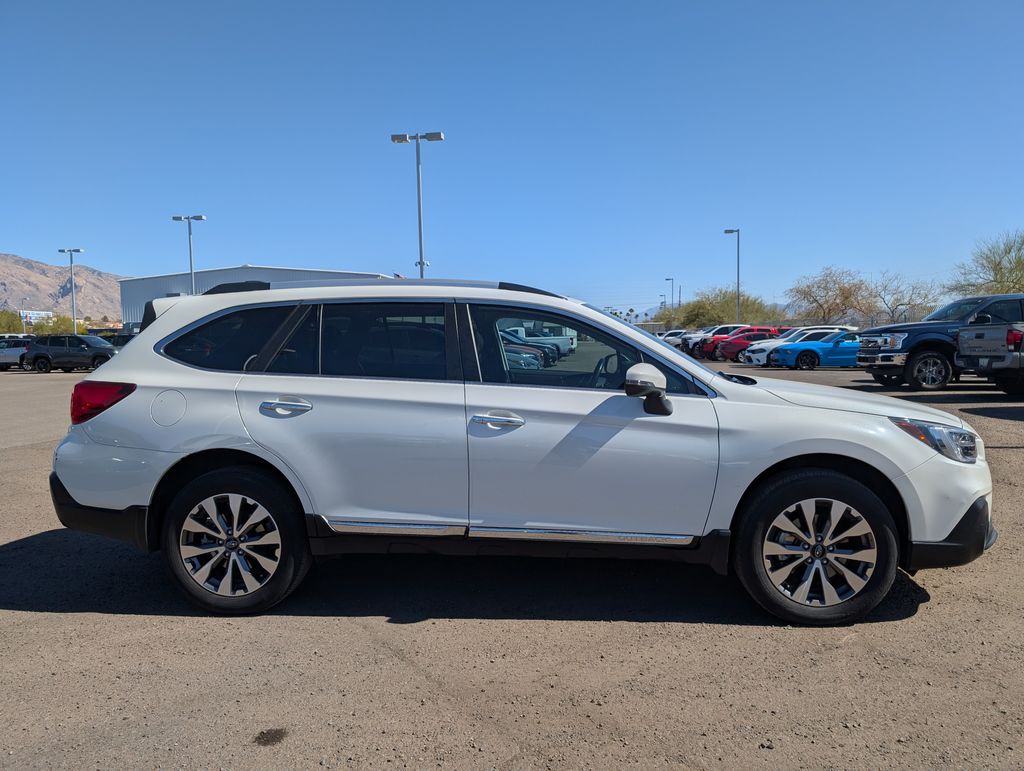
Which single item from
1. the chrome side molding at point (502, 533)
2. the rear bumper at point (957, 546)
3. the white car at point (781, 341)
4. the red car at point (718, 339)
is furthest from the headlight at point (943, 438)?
the red car at point (718, 339)

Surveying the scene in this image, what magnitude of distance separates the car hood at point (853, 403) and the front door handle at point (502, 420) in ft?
4.41

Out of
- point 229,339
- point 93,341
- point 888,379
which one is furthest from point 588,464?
point 93,341

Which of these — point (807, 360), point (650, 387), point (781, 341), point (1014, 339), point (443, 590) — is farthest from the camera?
point (781, 341)

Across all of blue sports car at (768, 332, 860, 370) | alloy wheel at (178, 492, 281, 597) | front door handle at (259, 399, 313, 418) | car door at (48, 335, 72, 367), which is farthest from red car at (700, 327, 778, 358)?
alloy wheel at (178, 492, 281, 597)

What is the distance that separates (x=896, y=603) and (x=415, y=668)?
268cm

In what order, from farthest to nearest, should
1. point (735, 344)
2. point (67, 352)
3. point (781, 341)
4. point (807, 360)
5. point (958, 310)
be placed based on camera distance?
point (735, 344), point (67, 352), point (781, 341), point (807, 360), point (958, 310)

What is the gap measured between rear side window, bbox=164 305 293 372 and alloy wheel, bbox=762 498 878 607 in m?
2.90

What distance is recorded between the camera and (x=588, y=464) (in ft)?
12.2

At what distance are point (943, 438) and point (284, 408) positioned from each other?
3.45 metres

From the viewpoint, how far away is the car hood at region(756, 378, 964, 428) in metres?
3.82

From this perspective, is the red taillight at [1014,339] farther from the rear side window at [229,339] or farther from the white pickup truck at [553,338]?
the rear side window at [229,339]

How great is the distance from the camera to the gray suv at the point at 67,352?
3091 cm

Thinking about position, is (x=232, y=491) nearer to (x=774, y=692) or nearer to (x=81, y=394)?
(x=81, y=394)

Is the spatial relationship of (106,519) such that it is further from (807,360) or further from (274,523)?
(807,360)
